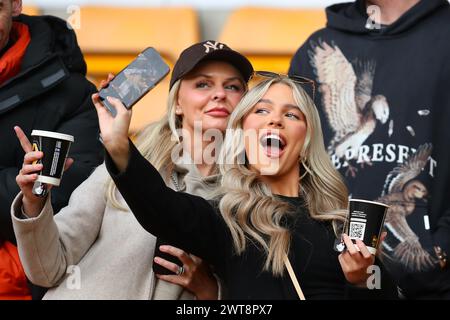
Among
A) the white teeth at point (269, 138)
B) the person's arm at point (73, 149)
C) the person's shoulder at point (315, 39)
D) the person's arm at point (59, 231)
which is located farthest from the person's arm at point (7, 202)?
the person's shoulder at point (315, 39)

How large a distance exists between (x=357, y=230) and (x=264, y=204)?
1.08 ft

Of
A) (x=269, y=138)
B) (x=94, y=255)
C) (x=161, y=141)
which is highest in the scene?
(x=269, y=138)

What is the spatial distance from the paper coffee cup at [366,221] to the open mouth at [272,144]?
0.38 metres

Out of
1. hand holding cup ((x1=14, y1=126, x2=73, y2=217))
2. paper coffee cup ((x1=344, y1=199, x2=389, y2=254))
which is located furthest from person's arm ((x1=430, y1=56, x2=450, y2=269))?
hand holding cup ((x1=14, y1=126, x2=73, y2=217))

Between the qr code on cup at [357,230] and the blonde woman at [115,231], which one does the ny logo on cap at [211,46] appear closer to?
the blonde woman at [115,231]

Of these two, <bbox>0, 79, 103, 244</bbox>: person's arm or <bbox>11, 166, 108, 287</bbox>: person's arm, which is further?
<bbox>0, 79, 103, 244</bbox>: person's arm

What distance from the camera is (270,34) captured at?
5102 mm

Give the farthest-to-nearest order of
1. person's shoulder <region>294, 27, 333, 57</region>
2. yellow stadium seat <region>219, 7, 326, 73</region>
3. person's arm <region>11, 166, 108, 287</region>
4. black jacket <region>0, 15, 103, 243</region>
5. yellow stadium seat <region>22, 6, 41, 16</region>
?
yellow stadium seat <region>22, 6, 41, 16</region> → yellow stadium seat <region>219, 7, 326, 73</region> → person's shoulder <region>294, 27, 333, 57</region> → black jacket <region>0, 15, 103, 243</region> → person's arm <region>11, 166, 108, 287</region>

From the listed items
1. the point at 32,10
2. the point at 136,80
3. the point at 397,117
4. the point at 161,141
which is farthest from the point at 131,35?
the point at 136,80

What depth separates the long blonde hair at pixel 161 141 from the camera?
119 inches

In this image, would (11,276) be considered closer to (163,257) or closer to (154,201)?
(163,257)

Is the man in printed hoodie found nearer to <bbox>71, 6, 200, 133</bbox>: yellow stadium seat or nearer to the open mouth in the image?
the open mouth

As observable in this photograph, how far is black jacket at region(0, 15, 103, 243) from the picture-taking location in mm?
3189

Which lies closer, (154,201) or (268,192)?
(154,201)
